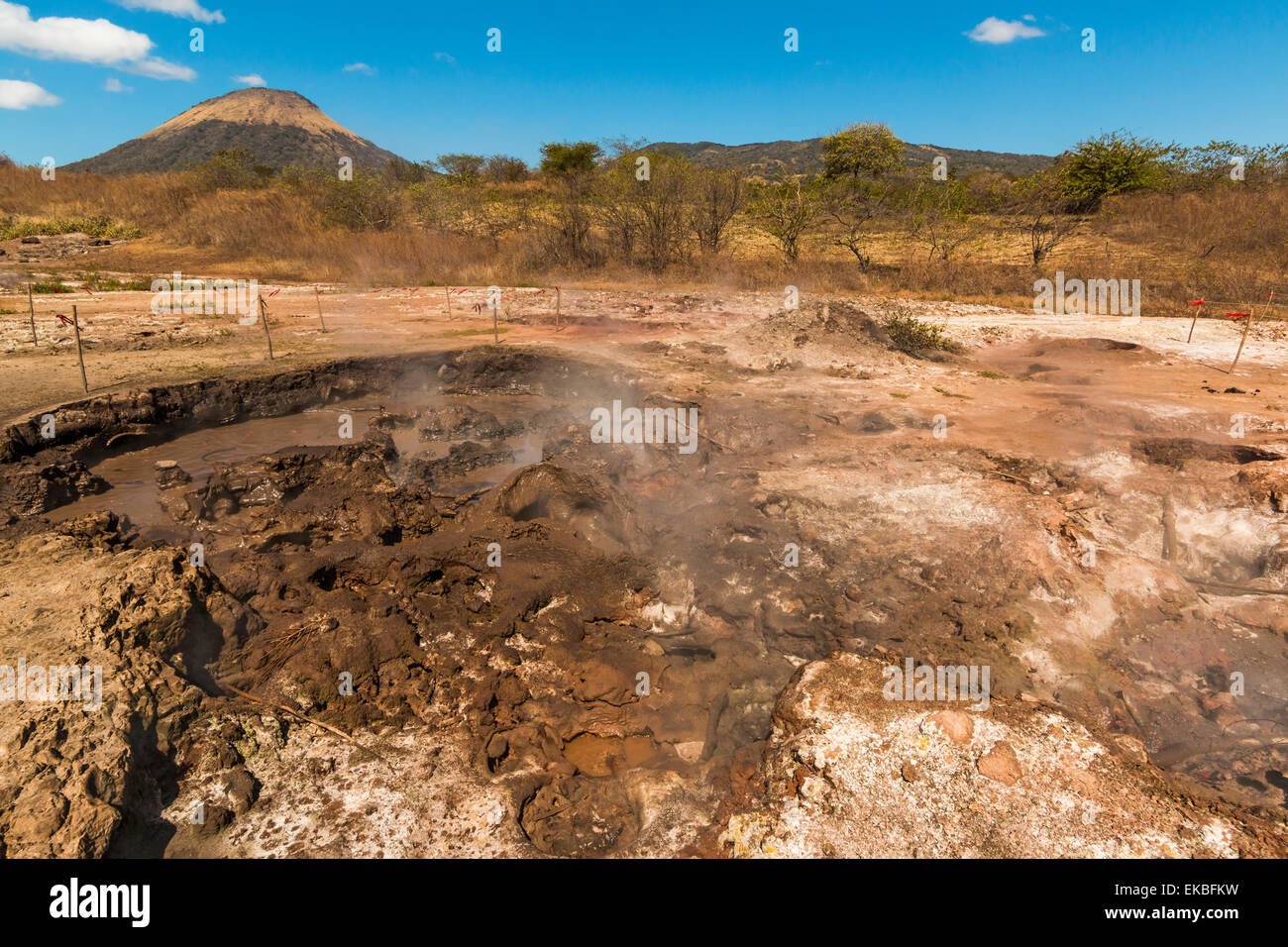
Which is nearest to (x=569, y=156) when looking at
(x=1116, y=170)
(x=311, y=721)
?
(x=1116, y=170)

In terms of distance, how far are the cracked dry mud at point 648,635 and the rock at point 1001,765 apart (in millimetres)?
16

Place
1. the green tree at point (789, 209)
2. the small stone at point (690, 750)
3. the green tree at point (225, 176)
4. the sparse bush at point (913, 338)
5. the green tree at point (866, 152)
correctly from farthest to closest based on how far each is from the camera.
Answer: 1. the green tree at point (225, 176)
2. the green tree at point (866, 152)
3. the green tree at point (789, 209)
4. the sparse bush at point (913, 338)
5. the small stone at point (690, 750)

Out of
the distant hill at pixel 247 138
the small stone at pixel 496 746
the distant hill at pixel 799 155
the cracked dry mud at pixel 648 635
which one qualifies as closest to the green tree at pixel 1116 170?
the cracked dry mud at pixel 648 635

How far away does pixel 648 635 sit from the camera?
4.78 m

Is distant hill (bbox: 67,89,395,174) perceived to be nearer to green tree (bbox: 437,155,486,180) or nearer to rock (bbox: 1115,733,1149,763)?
green tree (bbox: 437,155,486,180)

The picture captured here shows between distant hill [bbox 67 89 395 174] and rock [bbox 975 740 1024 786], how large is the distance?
8053 centimetres

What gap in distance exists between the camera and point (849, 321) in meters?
13.1

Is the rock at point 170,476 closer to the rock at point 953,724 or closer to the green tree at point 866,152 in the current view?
the rock at point 953,724

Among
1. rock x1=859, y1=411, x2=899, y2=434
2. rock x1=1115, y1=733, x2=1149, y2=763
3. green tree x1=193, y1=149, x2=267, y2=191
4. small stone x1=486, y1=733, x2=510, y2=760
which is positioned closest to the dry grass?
green tree x1=193, y1=149, x2=267, y2=191

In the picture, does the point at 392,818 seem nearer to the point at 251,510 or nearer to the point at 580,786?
the point at 580,786

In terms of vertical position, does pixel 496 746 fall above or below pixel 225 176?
below

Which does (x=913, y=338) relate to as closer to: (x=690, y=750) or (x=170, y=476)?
(x=690, y=750)

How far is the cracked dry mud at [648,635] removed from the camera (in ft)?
10.5

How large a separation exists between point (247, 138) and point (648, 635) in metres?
94.8
